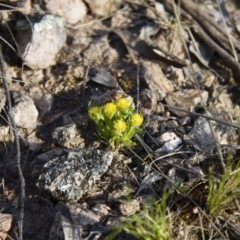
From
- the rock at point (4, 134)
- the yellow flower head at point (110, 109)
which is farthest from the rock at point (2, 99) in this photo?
the yellow flower head at point (110, 109)

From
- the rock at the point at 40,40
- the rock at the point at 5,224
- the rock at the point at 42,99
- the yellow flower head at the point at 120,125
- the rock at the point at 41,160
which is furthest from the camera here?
the rock at the point at 40,40

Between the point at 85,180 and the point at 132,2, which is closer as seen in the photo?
the point at 85,180

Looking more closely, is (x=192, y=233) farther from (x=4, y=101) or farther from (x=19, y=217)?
(x=4, y=101)

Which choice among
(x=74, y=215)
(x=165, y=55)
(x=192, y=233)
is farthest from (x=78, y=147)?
(x=165, y=55)

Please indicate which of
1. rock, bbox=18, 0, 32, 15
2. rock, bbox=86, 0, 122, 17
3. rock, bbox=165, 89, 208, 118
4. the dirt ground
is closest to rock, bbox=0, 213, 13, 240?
the dirt ground

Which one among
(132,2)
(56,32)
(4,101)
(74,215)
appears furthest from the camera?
(132,2)

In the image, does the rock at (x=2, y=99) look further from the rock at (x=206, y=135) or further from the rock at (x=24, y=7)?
the rock at (x=206, y=135)

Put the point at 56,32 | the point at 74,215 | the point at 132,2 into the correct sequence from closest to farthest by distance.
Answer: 1. the point at 74,215
2. the point at 56,32
3. the point at 132,2
